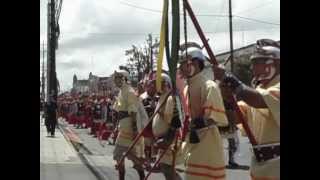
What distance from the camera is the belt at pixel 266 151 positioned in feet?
14.1

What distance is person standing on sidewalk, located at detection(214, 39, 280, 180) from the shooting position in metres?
4.19

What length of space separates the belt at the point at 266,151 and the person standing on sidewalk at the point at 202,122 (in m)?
0.73

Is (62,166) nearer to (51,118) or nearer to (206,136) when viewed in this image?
(206,136)

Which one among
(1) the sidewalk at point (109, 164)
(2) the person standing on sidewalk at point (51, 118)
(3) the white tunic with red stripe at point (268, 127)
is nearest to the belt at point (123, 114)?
(1) the sidewalk at point (109, 164)

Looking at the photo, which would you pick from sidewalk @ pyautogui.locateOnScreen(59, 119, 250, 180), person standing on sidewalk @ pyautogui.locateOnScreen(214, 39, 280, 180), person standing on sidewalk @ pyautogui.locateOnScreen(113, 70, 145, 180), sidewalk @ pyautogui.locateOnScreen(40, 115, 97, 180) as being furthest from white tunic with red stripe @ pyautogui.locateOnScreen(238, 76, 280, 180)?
sidewalk @ pyautogui.locateOnScreen(40, 115, 97, 180)

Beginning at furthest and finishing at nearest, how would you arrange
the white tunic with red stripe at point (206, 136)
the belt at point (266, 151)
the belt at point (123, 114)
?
the belt at point (123, 114), the white tunic with red stripe at point (206, 136), the belt at point (266, 151)

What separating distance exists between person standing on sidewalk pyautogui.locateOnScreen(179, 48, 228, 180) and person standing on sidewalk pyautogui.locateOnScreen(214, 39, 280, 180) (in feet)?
2.10

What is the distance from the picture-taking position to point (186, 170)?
515 centimetres

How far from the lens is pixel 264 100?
13.8ft

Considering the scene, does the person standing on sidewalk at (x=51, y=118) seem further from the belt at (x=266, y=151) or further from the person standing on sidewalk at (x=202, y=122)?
the belt at (x=266, y=151)

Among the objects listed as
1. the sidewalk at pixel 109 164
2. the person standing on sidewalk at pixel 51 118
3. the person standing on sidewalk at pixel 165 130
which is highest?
the person standing on sidewalk at pixel 165 130
